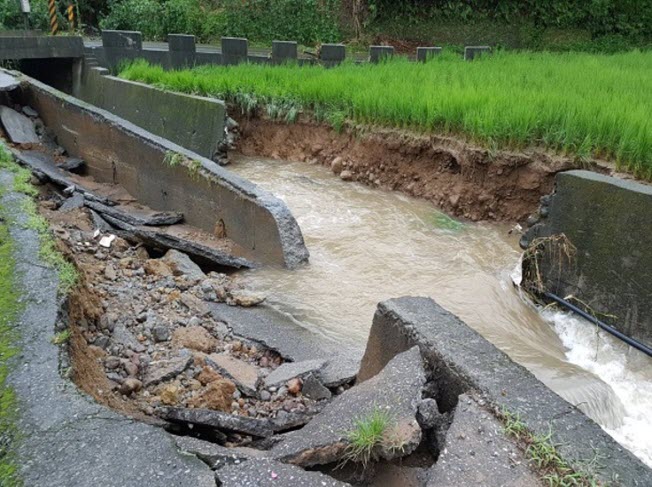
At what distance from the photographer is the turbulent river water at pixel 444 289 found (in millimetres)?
3965

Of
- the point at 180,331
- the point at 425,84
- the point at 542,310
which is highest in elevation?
the point at 425,84

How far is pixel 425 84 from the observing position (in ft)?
27.6

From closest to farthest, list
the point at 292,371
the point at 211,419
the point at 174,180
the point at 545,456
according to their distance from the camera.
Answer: the point at 545,456 → the point at 211,419 → the point at 292,371 → the point at 174,180

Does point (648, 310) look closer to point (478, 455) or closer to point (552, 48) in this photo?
point (478, 455)

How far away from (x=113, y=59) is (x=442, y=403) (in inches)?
466

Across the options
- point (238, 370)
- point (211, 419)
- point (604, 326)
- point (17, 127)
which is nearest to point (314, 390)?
point (238, 370)

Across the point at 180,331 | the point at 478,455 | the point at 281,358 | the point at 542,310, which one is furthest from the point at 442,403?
the point at 542,310

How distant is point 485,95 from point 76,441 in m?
6.33

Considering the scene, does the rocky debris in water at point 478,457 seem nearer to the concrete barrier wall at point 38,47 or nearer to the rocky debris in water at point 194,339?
the rocky debris in water at point 194,339

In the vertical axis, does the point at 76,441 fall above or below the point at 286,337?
above

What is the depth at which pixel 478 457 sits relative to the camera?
6.72 ft

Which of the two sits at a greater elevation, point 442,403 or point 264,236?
point 442,403

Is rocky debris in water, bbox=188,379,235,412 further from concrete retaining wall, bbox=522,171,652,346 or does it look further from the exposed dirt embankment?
the exposed dirt embankment

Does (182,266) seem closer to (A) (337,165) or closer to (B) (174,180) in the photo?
(B) (174,180)
